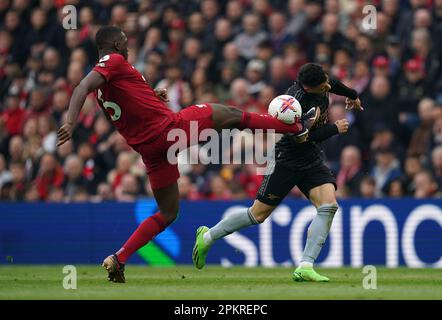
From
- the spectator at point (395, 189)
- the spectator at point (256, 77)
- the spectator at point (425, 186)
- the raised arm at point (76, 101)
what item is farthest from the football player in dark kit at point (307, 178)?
the spectator at point (256, 77)

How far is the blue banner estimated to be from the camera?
14727 mm

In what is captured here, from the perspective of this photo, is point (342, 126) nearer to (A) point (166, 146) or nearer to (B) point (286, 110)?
(B) point (286, 110)

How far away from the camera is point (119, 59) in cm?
1038

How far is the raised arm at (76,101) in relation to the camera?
980cm

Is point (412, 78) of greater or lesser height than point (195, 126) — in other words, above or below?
above

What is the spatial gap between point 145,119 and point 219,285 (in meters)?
1.84

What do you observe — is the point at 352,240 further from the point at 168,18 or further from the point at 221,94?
the point at 168,18

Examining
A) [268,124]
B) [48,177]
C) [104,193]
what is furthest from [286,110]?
[48,177]

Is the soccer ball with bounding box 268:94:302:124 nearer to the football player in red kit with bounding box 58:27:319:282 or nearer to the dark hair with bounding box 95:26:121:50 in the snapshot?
the football player in red kit with bounding box 58:27:319:282

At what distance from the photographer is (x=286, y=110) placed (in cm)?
1048

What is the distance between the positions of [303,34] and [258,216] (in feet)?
22.4

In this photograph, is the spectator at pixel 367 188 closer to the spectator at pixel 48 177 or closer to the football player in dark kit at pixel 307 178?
the football player in dark kit at pixel 307 178
